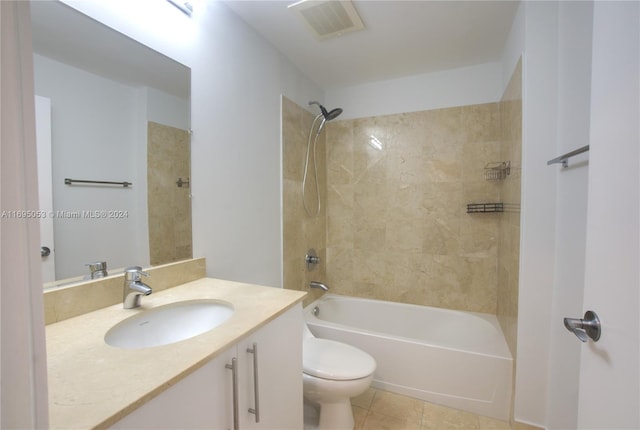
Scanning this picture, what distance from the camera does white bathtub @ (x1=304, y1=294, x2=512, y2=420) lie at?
1.69 m

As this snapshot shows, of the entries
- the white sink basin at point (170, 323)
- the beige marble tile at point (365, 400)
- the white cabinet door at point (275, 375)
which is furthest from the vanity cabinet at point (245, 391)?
the beige marble tile at point (365, 400)

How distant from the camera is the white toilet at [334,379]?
4.71 feet

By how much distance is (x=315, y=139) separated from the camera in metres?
2.54

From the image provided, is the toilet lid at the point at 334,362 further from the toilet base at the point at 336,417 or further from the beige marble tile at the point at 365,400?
the beige marble tile at the point at 365,400

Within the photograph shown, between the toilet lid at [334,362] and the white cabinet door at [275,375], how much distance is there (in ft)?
0.92

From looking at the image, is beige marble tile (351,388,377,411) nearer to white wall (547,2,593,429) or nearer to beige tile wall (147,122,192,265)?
white wall (547,2,593,429)

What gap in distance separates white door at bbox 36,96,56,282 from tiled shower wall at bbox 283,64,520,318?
134 centimetres

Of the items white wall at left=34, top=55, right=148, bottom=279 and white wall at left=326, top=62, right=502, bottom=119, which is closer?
white wall at left=34, top=55, right=148, bottom=279

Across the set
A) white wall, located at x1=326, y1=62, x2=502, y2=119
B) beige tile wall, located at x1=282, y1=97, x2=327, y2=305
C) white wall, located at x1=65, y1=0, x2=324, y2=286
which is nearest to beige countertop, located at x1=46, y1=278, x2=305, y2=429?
white wall, located at x1=65, y1=0, x2=324, y2=286

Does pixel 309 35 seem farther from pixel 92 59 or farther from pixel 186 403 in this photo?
pixel 186 403

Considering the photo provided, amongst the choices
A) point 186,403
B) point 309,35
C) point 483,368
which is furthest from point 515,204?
point 186,403

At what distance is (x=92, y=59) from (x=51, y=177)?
479mm

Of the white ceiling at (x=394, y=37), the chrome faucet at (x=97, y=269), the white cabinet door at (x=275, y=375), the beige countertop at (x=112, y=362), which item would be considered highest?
the white ceiling at (x=394, y=37)

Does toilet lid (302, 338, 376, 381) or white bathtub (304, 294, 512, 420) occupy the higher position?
Answer: toilet lid (302, 338, 376, 381)
